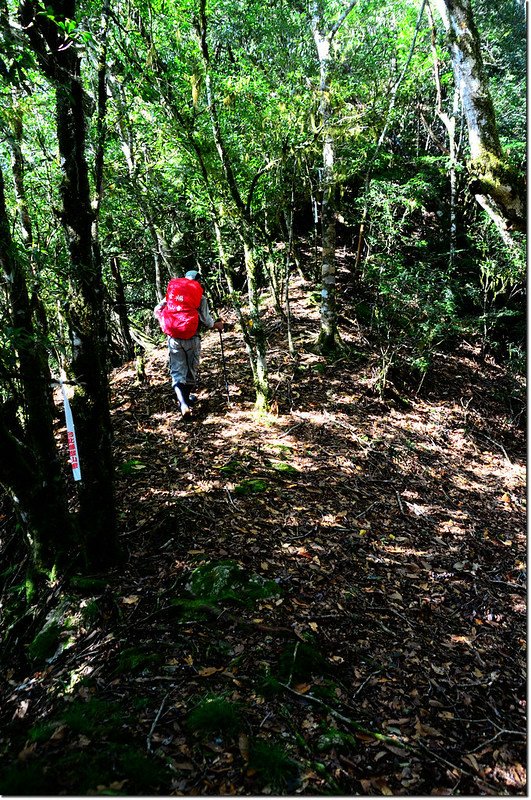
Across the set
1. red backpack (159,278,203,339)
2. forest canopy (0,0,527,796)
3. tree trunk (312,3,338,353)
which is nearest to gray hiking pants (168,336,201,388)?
red backpack (159,278,203,339)

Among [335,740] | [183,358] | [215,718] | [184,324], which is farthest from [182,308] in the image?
[335,740]

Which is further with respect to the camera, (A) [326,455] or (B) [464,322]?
(B) [464,322]

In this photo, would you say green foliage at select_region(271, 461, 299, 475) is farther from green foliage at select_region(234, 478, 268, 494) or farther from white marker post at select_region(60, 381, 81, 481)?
white marker post at select_region(60, 381, 81, 481)

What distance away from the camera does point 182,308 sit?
7000mm

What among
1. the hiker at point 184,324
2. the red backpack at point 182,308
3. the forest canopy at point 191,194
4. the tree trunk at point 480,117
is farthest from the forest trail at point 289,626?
the tree trunk at point 480,117

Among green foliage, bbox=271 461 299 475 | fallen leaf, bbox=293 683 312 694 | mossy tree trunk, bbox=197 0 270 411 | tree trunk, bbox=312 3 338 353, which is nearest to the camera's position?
fallen leaf, bbox=293 683 312 694

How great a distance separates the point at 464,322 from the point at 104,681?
33.0ft

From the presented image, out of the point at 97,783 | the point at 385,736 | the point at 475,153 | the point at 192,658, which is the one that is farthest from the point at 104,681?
the point at 475,153

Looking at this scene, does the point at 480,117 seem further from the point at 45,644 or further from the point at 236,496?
the point at 45,644

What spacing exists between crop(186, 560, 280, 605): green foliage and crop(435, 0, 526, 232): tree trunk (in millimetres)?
4088

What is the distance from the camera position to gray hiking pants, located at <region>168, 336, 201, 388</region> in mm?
7105

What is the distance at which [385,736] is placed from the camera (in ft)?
9.55

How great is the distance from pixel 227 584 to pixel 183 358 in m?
4.10

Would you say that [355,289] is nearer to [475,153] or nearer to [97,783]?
[475,153]
